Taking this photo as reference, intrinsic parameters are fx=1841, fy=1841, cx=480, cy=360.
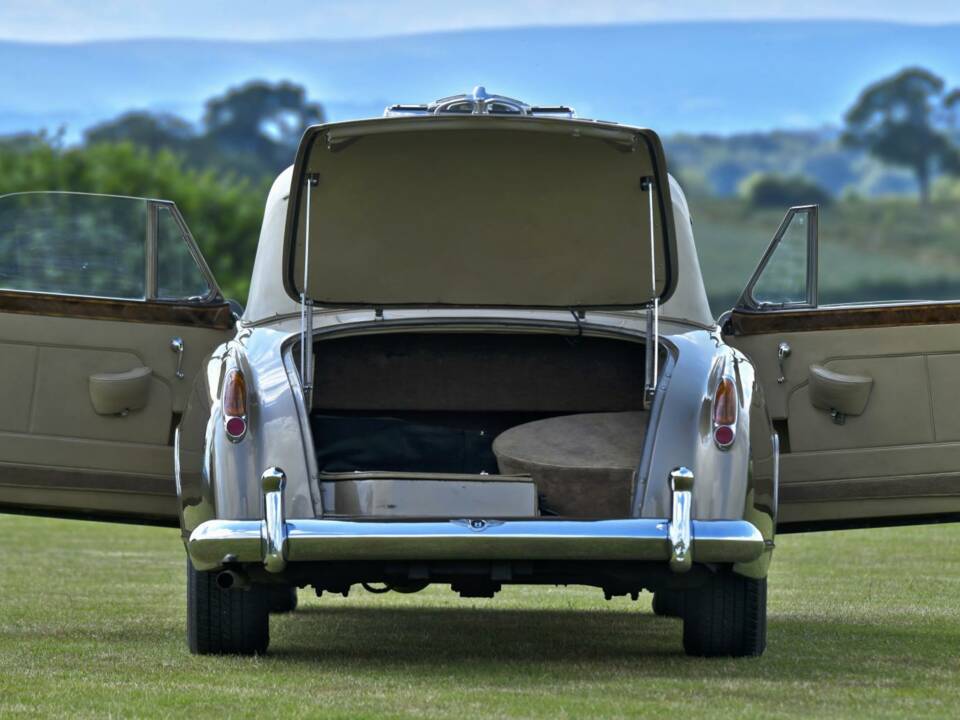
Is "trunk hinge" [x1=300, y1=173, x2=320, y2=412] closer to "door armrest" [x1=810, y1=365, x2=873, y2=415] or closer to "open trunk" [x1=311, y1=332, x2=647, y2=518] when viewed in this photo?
"open trunk" [x1=311, y1=332, x2=647, y2=518]

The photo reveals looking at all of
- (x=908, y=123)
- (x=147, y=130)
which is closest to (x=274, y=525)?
(x=147, y=130)

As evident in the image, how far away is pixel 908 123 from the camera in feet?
603

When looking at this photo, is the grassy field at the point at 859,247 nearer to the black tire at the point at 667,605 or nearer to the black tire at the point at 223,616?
the black tire at the point at 667,605

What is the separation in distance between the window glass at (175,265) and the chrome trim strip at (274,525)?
5.82 ft

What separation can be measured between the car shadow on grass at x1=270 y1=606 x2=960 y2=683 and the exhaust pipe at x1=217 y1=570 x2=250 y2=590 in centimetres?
49

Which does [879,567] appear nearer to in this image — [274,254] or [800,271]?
[800,271]

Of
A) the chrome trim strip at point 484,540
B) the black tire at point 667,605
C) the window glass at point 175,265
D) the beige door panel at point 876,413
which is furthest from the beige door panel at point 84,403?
the black tire at point 667,605

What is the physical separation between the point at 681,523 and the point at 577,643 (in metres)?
1.78

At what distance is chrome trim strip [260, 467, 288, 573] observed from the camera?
6.21 metres

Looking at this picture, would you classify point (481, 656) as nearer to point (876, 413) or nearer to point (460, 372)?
point (460, 372)

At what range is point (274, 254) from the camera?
8016mm

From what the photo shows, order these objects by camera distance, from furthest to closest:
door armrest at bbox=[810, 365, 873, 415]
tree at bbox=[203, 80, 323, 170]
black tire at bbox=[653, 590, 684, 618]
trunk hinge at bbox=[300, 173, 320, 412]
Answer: tree at bbox=[203, 80, 323, 170] < black tire at bbox=[653, 590, 684, 618] < door armrest at bbox=[810, 365, 873, 415] < trunk hinge at bbox=[300, 173, 320, 412]

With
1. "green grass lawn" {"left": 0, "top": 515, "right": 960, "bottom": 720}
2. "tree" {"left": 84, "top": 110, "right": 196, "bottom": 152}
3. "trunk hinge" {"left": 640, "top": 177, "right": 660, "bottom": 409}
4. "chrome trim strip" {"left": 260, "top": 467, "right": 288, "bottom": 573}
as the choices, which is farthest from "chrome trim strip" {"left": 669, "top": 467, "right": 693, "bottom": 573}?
"tree" {"left": 84, "top": 110, "right": 196, "bottom": 152}

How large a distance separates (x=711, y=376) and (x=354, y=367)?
6.05 ft
